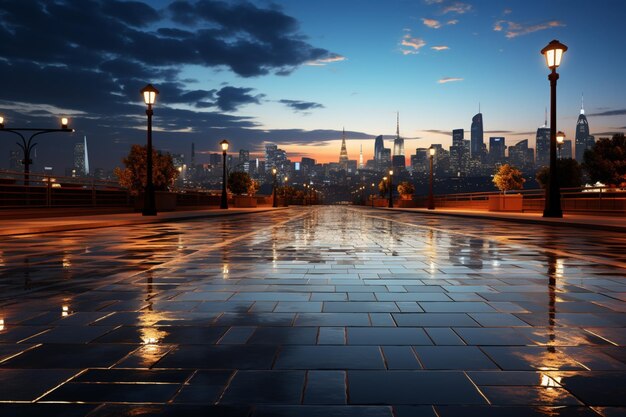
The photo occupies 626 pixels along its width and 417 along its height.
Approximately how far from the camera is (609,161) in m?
73.9

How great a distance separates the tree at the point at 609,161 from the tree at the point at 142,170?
192ft

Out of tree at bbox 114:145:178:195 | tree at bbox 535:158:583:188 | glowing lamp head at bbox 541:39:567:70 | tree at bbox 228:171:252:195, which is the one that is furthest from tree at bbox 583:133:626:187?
tree at bbox 228:171:252:195

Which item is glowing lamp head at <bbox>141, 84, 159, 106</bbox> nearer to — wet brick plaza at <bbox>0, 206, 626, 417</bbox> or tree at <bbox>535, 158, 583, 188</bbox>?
wet brick plaza at <bbox>0, 206, 626, 417</bbox>

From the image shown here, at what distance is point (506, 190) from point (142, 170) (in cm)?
3650

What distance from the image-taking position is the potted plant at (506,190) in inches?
1687

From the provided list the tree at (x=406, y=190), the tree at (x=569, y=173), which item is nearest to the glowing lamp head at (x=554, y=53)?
the tree at (x=569, y=173)

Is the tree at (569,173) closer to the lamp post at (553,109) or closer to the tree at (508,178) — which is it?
the tree at (508,178)

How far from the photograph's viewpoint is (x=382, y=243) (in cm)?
1527

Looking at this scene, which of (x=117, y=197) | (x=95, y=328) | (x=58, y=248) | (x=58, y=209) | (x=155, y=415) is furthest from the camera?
(x=117, y=197)

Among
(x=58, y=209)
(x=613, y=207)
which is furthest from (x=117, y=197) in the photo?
(x=613, y=207)

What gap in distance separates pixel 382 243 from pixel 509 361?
11069 millimetres

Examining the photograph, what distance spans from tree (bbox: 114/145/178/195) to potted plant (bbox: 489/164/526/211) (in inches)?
1084

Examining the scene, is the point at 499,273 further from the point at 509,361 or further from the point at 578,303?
the point at 509,361

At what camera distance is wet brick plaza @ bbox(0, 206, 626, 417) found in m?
3.39
